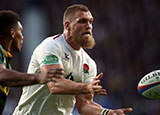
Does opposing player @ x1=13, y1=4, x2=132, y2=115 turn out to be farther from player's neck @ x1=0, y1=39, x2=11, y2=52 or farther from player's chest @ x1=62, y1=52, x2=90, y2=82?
player's neck @ x1=0, y1=39, x2=11, y2=52

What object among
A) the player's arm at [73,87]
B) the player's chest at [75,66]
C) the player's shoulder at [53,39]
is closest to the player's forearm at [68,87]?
the player's arm at [73,87]

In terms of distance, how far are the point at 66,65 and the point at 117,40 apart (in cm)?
712

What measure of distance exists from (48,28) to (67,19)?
28.8 ft

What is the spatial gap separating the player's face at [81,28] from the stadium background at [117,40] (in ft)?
17.1

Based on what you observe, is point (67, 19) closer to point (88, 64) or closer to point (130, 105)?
point (88, 64)

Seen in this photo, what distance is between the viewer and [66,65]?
158 inches

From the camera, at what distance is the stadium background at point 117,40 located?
966cm

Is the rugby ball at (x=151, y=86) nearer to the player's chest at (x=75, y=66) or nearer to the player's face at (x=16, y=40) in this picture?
the player's chest at (x=75, y=66)

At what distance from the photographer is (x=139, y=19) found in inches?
439

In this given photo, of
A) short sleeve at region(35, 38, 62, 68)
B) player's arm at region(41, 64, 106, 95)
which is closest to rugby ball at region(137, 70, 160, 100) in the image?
player's arm at region(41, 64, 106, 95)

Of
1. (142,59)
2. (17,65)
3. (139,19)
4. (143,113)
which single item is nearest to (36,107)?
(143,113)

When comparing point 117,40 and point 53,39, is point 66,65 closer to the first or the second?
point 53,39

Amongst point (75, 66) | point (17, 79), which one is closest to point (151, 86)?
point (75, 66)

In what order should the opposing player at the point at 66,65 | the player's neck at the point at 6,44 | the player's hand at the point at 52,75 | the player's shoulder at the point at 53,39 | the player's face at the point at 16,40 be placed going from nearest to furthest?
the player's hand at the point at 52,75 → the player's neck at the point at 6,44 → the player's face at the point at 16,40 → the opposing player at the point at 66,65 → the player's shoulder at the point at 53,39
